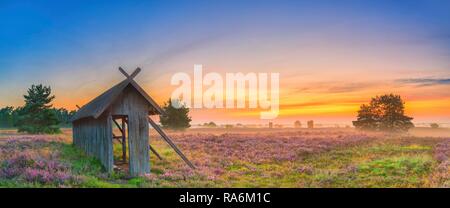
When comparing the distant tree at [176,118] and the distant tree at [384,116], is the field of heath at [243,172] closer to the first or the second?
the distant tree at [384,116]

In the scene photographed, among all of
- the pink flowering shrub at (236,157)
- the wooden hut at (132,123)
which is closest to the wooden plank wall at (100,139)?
the wooden hut at (132,123)

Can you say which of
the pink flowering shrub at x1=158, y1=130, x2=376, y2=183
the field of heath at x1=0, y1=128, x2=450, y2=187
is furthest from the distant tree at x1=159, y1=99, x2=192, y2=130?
the field of heath at x1=0, y1=128, x2=450, y2=187

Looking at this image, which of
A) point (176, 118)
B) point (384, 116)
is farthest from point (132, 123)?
point (384, 116)

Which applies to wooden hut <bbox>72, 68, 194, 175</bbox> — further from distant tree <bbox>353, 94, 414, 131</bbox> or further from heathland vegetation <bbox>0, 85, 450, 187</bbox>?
distant tree <bbox>353, 94, 414, 131</bbox>

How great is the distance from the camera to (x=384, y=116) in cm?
2931

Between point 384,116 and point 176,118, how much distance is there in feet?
59.0

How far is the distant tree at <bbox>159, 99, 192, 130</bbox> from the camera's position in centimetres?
3128

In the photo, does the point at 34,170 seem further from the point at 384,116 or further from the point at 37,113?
the point at 384,116

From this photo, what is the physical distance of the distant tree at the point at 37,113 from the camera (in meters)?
21.2

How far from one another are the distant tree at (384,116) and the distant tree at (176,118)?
14809mm

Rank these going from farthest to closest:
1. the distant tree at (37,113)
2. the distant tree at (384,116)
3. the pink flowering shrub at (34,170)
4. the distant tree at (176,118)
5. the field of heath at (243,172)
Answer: the distant tree at (176,118), the distant tree at (384,116), the distant tree at (37,113), the field of heath at (243,172), the pink flowering shrub at (34,170)
